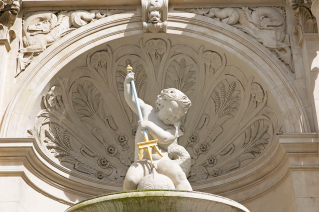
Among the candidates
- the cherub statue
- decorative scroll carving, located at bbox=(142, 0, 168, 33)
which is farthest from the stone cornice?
the cherub statue

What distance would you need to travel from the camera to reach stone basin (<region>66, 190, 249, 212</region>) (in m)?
5.15

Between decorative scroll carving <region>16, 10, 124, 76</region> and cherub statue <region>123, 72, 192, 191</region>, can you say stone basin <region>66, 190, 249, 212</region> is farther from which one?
decorative scroll carving <region>16, 10, 124, 76</region>

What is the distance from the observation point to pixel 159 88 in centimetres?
970

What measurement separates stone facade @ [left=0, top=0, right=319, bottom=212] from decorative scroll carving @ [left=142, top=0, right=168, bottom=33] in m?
0.02

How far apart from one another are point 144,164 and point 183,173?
1.43 ft

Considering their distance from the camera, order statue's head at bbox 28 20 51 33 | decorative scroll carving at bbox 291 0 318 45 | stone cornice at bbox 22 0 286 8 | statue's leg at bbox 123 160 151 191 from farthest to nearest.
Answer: stone cornice at bbox 22 0 286 8
statue's head at bbox 28 20 51 33
decorative scroll carving at bbox 291 0 318 45
statue's leg at bbox 123 160 151 191

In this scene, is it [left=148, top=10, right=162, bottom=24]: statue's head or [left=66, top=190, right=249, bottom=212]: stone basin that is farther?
[left=148, top=10, right=162, bottom=24]: statue's head

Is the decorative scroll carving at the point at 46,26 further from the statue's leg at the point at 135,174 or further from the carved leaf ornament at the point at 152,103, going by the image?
the statue's leg at the point at 135,174

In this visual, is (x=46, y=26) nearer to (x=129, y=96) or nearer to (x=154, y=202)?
(x=129, y=96)

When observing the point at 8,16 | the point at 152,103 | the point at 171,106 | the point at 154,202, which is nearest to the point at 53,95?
the point at 8,16

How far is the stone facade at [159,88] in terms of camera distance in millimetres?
8375

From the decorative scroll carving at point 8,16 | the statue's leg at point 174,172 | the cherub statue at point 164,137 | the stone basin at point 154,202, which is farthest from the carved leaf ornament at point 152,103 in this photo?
the stone basin at point 154,202

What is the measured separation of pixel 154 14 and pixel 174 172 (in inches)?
152

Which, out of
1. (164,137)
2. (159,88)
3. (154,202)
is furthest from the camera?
(159,88)
